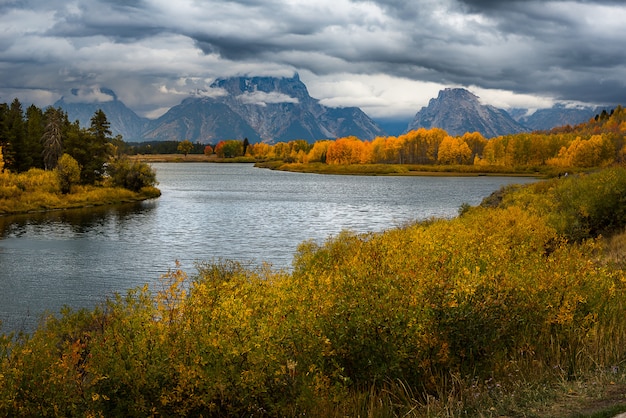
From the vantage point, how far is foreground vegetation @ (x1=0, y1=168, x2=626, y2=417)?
10.2 m

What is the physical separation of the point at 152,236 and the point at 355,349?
161ft

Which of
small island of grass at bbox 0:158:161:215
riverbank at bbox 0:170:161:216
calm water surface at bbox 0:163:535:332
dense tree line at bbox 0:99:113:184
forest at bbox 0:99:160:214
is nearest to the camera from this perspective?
calm water surface at bbox 0:163:535:332

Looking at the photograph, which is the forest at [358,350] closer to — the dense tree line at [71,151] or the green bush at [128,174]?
the dense tree line at [71,151]

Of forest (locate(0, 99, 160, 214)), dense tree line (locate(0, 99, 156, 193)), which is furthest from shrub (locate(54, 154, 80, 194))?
dense tree line (locate(0, 99, 156, 193))

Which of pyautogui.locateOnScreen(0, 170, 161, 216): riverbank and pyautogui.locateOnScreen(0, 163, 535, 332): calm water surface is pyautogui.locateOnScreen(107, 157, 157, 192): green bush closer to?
pyautogui.locateOnScreen(0, 170, 161, 216): riverbank

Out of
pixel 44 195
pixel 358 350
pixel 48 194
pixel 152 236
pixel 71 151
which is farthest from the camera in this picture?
pixel 71 151

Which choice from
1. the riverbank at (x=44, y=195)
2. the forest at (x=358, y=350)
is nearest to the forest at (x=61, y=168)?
the riverbank at (x=44, y=195)

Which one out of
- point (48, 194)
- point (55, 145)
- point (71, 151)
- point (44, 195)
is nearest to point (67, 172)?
point (48, 194)

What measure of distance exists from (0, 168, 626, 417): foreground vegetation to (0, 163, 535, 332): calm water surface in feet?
57.2

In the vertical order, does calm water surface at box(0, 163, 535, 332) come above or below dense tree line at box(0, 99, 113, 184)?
below

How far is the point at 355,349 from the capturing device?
469 inches

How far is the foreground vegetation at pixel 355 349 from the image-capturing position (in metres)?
10.2

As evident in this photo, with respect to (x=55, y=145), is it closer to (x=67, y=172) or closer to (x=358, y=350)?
(x=67, y=172)

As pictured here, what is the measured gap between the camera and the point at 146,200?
100m
